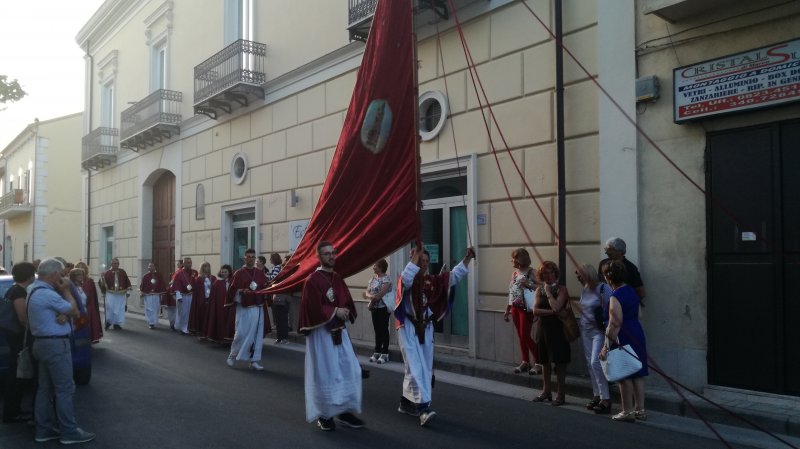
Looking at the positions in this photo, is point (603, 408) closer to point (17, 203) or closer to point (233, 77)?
point (233, 77)

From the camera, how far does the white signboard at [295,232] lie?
14.5 meters

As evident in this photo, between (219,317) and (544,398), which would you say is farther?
(219,317)

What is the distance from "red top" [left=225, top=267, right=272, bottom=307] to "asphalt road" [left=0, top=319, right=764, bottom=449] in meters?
1.29

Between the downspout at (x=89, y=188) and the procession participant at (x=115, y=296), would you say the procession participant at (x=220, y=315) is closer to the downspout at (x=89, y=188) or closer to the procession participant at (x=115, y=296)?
the procession participant at (x=115, y=296)

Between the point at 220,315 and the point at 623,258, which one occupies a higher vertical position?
the point at 623,258

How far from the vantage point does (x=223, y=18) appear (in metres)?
17.9

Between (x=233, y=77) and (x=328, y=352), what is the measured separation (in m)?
11.5

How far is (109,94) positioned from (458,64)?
857 inches

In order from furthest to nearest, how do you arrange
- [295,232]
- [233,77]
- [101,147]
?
1. [101,147]
2. [233,77]
3. [295,232]

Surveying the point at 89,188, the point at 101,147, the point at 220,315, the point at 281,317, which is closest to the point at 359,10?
the point at 281,317

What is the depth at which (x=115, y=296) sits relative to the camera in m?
16.3

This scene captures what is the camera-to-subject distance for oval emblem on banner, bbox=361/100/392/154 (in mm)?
6215

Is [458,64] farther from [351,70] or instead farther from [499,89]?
[351,70]

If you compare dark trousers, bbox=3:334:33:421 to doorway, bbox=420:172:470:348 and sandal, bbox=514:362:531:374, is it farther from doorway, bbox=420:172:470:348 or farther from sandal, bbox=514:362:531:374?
doorway, bbox=420:172:470:348
